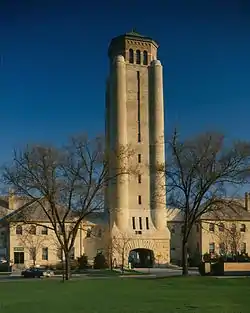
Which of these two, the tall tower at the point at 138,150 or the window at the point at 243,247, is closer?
the tall tower at the point at 138,150

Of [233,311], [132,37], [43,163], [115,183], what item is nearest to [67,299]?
[233,311]

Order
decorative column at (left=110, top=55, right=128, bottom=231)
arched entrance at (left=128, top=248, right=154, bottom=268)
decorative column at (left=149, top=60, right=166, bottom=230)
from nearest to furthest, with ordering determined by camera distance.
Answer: decorative column at (left=110, top=55, right=128, bottom=231), arched entrance at (left=128, top=248, right=154, bottom=268), decorative column at (left=149, top=60, right=166, bottom=230)

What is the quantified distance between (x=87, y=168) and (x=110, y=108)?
41.5m

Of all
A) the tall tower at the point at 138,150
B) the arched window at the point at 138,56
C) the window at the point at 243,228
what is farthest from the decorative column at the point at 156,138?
the window at the point at 243,228

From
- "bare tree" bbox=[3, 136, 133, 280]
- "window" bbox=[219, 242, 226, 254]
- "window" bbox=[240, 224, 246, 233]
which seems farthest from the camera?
"window" bbox=[240, 224, 246, 233]

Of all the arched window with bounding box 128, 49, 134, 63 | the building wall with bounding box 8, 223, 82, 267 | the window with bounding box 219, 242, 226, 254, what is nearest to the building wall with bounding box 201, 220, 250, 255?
the window with bounding box 219, 242, 226, 254

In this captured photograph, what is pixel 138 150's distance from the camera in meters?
81.9

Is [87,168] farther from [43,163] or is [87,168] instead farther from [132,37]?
[132,37]

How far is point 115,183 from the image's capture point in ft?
265

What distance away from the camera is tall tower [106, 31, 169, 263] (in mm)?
81000

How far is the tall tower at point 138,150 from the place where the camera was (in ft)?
266

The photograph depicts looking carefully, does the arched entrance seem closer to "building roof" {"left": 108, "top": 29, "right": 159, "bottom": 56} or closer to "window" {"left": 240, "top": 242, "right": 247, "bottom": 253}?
"window" {"left": 240, "top": 242, "right": 247, "bottom": 253}

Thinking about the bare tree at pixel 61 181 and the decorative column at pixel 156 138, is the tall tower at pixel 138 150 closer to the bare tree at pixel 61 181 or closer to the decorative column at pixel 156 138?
the decorative column at pixel 156 138

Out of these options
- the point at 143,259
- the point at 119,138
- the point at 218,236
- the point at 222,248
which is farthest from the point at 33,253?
the point at 218,236
